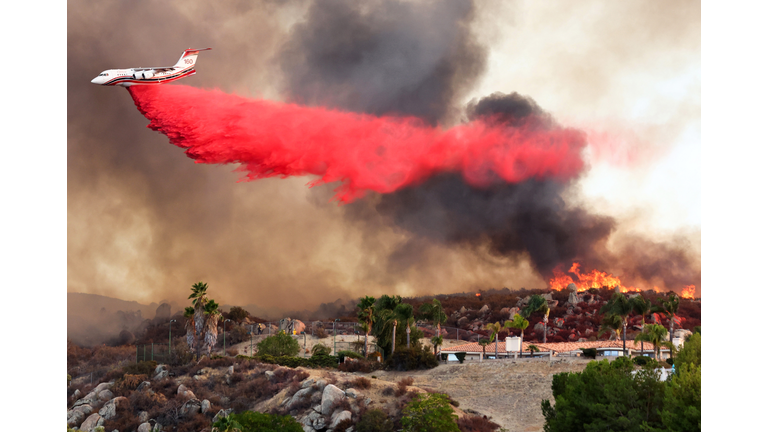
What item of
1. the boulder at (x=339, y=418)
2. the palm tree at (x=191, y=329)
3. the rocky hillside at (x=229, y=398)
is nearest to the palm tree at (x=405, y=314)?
Result: the rocky hillside at (x=229, y=398)

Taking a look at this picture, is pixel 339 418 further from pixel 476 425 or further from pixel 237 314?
pixel 237 314

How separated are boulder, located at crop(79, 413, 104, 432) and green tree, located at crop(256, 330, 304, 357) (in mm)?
25301

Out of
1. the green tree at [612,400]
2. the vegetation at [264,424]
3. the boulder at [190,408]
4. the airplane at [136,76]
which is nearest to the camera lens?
the green tree at [612,400]

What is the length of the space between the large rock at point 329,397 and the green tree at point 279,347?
2715 centimetres

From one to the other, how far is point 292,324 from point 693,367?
247 feet

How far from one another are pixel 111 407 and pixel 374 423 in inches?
883

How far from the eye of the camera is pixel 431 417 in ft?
113

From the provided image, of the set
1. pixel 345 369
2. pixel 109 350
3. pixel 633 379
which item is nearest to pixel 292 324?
pixel 109 350

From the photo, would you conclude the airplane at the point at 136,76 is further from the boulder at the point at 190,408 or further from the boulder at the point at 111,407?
the boulder at the point at 190,408

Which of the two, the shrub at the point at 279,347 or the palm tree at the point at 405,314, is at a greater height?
the palm tree at the point at 405,314

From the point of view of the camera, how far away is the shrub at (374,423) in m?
38.1

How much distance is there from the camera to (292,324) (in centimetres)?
9044

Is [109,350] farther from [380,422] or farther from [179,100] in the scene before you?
[380,422]

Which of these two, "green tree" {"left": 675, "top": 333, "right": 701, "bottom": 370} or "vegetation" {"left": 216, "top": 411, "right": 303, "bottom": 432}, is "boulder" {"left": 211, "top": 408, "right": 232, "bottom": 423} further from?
"green tree" {"left": 675, "top": 333, "right": 701, "bottom": 370}
